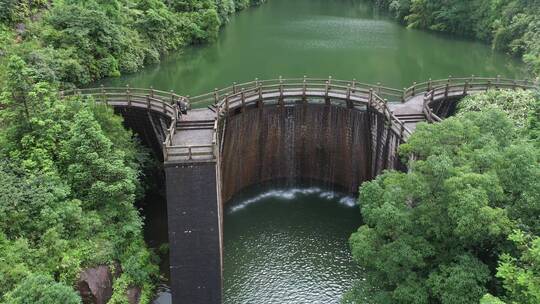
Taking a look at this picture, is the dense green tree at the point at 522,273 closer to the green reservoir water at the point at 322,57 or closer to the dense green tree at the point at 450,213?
the dense green tree at the point at 450,213

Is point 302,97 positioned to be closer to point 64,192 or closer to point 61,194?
point 64,192

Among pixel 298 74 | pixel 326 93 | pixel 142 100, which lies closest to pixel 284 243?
pixel 326 93

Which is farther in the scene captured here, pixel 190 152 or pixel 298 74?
pixel 298 74

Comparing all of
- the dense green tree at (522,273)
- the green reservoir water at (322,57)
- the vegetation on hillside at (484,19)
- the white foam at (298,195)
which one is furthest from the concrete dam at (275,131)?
the vegetation on hillside at (484,19)

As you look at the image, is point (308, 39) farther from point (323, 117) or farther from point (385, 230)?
point (385, 230)

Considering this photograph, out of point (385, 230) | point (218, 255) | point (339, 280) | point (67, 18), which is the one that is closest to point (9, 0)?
point (67, 18)

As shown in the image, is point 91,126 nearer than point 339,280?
Yes
